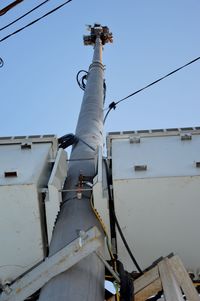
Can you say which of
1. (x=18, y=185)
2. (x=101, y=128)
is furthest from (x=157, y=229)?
(x=101, y=128)

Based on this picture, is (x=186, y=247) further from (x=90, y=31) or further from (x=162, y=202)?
(x=90, y=31)

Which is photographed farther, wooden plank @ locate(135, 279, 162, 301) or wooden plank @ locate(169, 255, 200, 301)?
wooden plank @ locate(135, 279, 162, 301)

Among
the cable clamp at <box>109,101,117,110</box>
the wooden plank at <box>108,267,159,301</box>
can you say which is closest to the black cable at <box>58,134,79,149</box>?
the wooden plank at <box>108,267,159,301</box>

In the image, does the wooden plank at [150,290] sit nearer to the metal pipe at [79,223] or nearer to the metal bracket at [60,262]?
the metal pipe at [79,223]

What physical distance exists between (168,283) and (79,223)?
0.86m

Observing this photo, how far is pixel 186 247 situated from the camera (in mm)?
4383

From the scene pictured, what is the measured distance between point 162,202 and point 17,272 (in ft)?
4.98

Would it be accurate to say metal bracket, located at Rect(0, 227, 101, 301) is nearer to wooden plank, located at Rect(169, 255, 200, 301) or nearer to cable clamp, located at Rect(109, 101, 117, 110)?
wooden plank, located at Rect(169, 255, 200, 301)

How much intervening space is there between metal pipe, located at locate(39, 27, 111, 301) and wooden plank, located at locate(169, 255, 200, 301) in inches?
24.8

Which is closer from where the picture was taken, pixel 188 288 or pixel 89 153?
pixel 188 288

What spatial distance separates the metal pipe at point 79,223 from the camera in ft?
10.3

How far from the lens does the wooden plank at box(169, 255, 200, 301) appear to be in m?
3.75

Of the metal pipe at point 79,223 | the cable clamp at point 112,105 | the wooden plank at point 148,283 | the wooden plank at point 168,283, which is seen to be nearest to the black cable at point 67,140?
the metal pipe at point 79,223

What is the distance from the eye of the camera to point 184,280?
3.76 m
